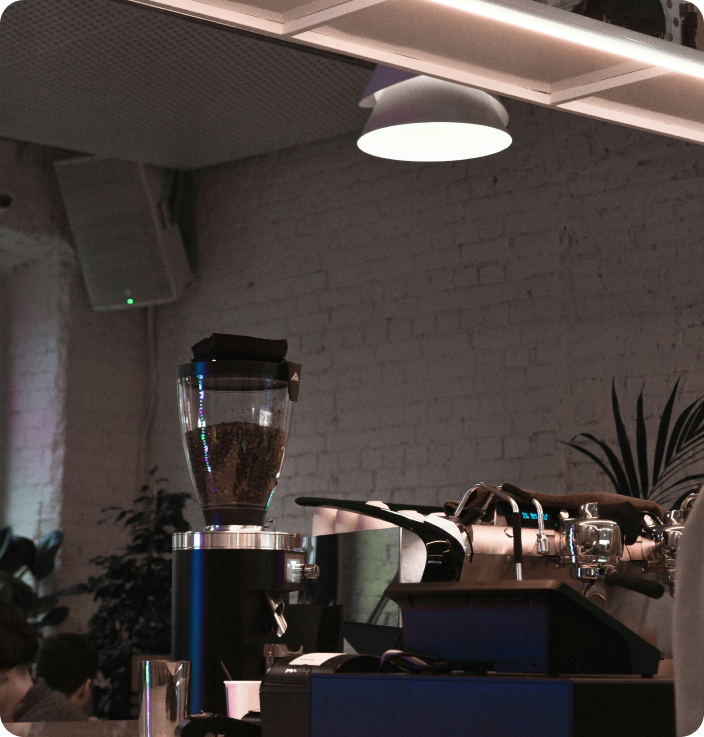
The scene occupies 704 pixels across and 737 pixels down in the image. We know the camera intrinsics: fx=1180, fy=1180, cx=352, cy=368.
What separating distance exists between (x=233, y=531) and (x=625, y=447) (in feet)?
10.7

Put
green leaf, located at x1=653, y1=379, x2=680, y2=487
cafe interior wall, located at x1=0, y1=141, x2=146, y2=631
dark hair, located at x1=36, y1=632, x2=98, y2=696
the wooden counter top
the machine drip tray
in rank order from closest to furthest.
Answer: the machine drip tray, the wooden counter top, dark hair, located at x1=36, y1=632, x2=98, y2=696, green leaf, located at x1=653, y1=379, x2=680, y2=487, cafe interior wall, located at x1=0, y1=141, x2=146, y2=631

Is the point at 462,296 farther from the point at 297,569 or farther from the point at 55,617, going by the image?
the point at 297,569

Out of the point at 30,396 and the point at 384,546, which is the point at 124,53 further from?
the point at 384,546

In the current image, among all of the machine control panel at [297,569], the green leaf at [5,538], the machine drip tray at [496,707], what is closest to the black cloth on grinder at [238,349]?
the machine control panel at [297,569]

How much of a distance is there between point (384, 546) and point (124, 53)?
300 centimetres

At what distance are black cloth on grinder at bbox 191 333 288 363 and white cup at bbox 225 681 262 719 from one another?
1.68 ft

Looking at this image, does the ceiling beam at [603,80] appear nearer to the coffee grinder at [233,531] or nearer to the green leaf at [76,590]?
the coffee grinder at [233,531]

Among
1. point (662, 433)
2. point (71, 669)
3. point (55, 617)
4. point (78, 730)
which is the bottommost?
point (55, 617)

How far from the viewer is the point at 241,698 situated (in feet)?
4.93

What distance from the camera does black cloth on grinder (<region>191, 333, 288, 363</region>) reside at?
1807mm

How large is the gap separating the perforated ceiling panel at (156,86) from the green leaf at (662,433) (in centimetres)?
186

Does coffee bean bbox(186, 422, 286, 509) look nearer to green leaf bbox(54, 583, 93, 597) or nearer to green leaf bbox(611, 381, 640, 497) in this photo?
green leaf bbox(611, 381, 640, 497)

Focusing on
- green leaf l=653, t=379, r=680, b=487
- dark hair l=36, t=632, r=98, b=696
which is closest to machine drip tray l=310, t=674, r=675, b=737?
dark hair l=36, t=632, r=98, b=696

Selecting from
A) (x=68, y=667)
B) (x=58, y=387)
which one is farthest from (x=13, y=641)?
(x=58, y=387)
